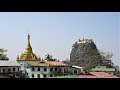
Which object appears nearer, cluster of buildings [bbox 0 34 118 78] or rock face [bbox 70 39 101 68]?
cluster of buildings [bbox 0 34 118 78]

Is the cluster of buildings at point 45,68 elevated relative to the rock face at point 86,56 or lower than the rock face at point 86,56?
lower

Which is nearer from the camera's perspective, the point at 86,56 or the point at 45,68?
the point at 45,68

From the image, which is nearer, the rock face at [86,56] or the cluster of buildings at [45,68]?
the cluster of buildings at [45,68]

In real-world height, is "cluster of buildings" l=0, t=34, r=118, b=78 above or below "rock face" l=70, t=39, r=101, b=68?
below

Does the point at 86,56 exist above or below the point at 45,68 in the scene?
above
